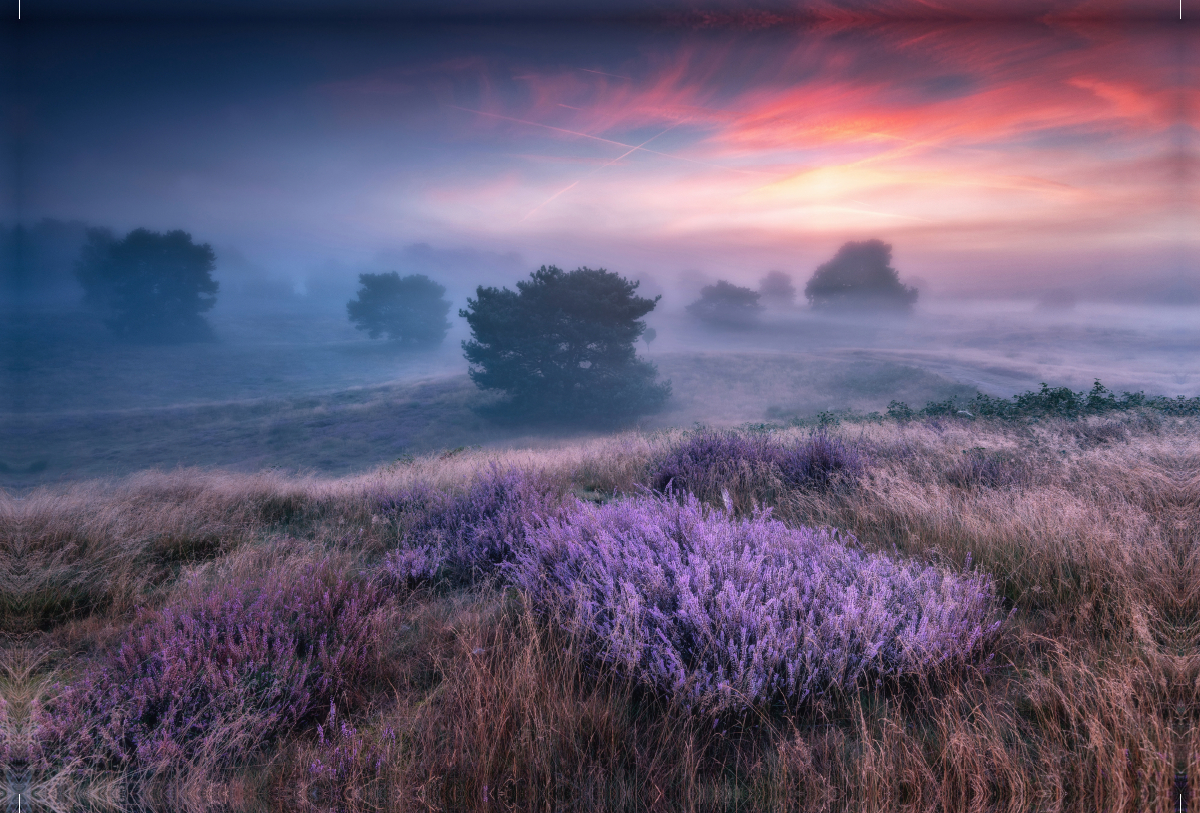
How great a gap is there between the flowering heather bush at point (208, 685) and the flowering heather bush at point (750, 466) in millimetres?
3620

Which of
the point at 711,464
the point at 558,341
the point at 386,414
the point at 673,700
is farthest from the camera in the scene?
the point at 386,414

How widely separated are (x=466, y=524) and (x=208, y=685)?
2404mm

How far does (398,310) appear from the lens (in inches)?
2111

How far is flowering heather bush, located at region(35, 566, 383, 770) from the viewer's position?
72.6 inches

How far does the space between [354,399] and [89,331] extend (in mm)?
25514

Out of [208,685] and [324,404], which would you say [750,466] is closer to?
[208,685]

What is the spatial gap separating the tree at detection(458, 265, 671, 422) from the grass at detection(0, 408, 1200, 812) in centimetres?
2519

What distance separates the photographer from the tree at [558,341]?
29.4m

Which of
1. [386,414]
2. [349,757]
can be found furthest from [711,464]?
[386,414]

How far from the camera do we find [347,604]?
278 centimetres

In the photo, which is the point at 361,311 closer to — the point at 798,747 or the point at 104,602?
the point at 104,602

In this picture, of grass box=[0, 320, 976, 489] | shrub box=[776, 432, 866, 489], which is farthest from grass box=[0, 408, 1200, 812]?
grass box=[0, 320, 976, 489]

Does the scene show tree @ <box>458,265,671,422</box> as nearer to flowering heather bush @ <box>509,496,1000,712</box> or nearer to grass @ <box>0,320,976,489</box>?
grass @ <box>0,320,976,489</box>

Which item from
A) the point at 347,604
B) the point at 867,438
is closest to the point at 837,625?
the point at 347,604
